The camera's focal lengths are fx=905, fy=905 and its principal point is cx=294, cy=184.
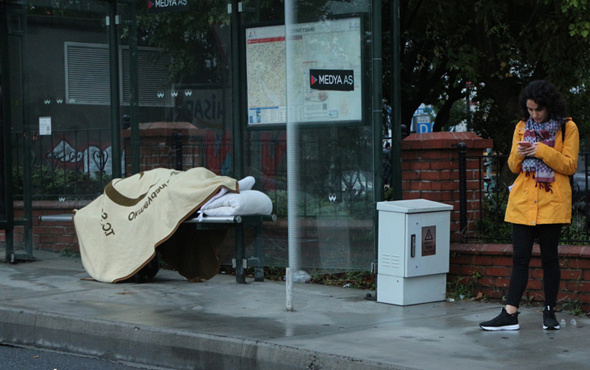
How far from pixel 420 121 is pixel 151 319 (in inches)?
976

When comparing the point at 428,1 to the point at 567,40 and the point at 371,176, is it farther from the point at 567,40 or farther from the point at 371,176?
the point at 371,176

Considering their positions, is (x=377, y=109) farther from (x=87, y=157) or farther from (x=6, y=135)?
(x=6, y=135)

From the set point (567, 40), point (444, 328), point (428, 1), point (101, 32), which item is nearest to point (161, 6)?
point (101, 32)

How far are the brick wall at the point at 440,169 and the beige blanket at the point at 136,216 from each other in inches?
64.6

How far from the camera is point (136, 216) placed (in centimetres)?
867

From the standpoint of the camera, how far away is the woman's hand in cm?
631

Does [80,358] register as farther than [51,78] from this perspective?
No

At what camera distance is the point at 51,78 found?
10680 mm

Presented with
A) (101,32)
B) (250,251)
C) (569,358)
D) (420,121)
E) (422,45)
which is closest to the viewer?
(569,358)

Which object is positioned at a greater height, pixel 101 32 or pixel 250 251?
pixel 101 32

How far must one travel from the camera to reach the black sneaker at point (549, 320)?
6.46 m

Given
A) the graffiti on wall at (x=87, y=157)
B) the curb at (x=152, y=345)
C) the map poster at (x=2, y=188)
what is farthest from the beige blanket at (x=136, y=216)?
the curb at (x=152, y=345)

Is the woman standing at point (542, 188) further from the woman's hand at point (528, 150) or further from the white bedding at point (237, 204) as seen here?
the white bedding at point (237, 204)

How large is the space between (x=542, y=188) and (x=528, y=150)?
0.30 m
